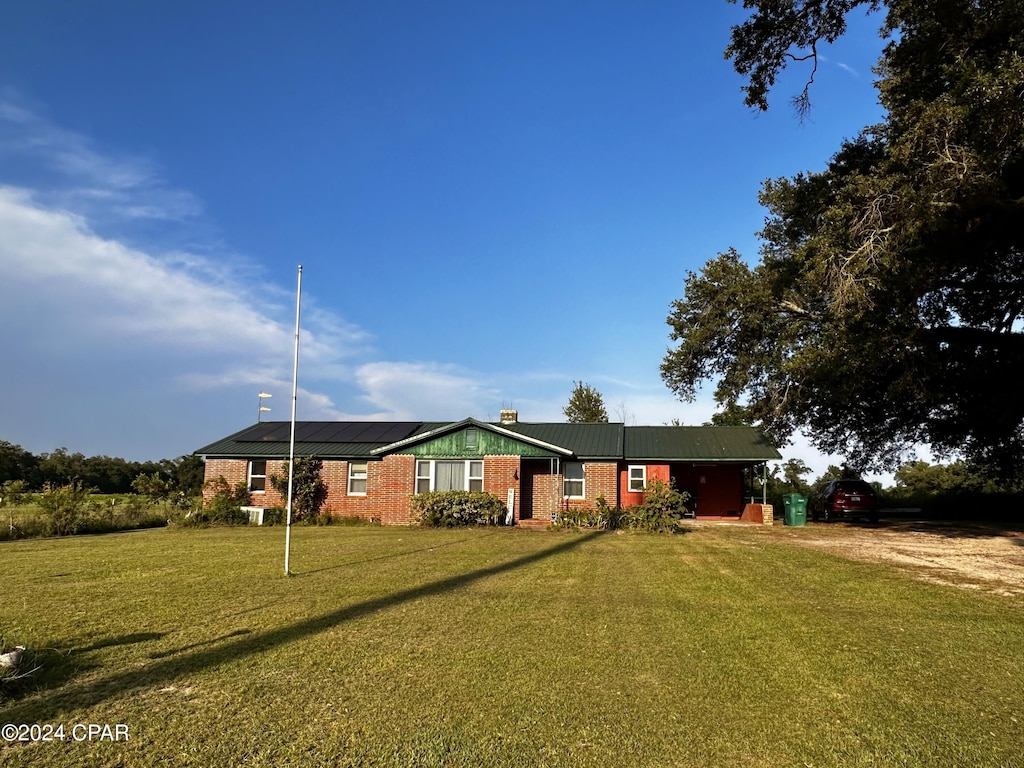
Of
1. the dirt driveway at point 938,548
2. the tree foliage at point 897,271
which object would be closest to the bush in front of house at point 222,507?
the tree foliage at point 897,271

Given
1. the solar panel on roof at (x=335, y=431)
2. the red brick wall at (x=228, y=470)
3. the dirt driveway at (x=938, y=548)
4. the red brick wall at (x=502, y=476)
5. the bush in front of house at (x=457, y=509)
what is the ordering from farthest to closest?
1. the solar panel on roof at (x=335, y=431)
2. the red brick wall at (x=228, y=470)
3. the red brick wall at (x=502, y=476)
4. the bush in front of house at (x=457, y=509)
5. the dirt driveway at (x=938, y=548)

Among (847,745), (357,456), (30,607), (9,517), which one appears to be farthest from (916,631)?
(9,517)

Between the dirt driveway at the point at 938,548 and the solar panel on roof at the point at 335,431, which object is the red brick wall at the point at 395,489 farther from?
the dirt driveway at the point at 938,548

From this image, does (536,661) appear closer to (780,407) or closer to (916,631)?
(916,631)

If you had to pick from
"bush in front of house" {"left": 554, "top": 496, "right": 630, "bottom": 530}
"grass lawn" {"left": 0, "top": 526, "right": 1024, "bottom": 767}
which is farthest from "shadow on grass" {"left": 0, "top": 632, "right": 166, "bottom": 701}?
"bush in front of house" {"left": 554, "top": 496, "right": 630, "bottom": 530}

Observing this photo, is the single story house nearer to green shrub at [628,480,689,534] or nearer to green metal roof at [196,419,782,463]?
green metal roof at [196,419,782,463]

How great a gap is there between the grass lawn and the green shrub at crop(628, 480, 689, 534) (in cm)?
846

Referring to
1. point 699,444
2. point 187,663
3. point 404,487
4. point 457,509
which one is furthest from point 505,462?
point 187,663

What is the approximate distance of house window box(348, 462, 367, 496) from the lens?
24.8 meters

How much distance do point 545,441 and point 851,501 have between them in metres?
11.4

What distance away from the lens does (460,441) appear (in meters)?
23.5

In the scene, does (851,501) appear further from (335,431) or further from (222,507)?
(222,507)

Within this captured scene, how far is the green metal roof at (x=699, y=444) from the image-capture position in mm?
24219

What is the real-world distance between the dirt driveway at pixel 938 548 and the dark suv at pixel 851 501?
565mm
